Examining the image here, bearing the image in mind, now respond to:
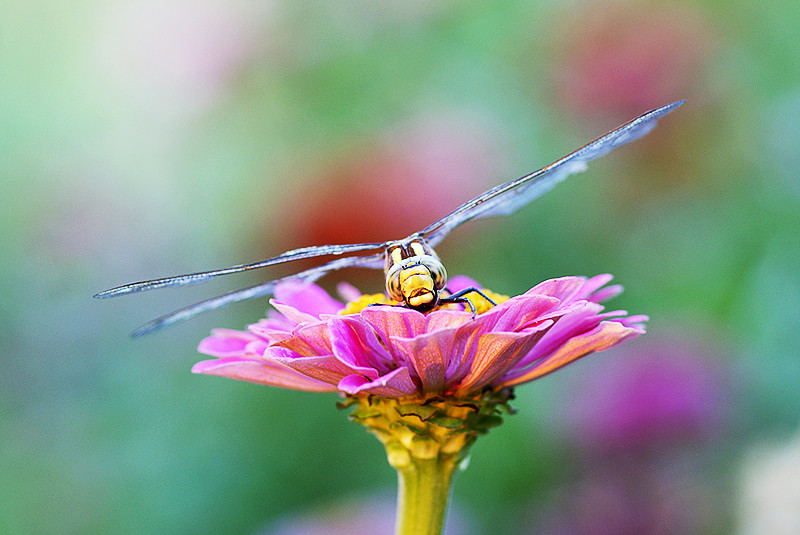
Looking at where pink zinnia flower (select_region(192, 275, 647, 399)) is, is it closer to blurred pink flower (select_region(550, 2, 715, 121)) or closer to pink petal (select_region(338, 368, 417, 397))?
pink petal (select_region(338, 368, 417, 397))

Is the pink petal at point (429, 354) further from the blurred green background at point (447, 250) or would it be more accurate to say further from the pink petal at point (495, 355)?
the blurred green background at point (447, 250)

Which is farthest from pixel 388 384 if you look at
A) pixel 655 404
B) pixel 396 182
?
pixel 396 182

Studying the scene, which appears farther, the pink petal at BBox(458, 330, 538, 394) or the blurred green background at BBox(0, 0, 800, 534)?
the blurred green background at BBox(0, 0, 800, 534)

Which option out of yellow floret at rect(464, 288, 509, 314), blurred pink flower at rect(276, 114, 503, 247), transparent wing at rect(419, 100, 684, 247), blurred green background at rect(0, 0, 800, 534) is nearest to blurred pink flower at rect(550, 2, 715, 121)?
blurred green background at rect(0, 0, 800, 534)

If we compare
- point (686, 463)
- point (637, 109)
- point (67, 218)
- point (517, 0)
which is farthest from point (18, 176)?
point (686, 463)

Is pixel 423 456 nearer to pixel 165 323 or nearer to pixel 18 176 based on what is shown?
pixel 165 323

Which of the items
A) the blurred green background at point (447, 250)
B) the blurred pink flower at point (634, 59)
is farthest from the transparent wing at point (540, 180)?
the blurred pink flower at point (634, 59)
